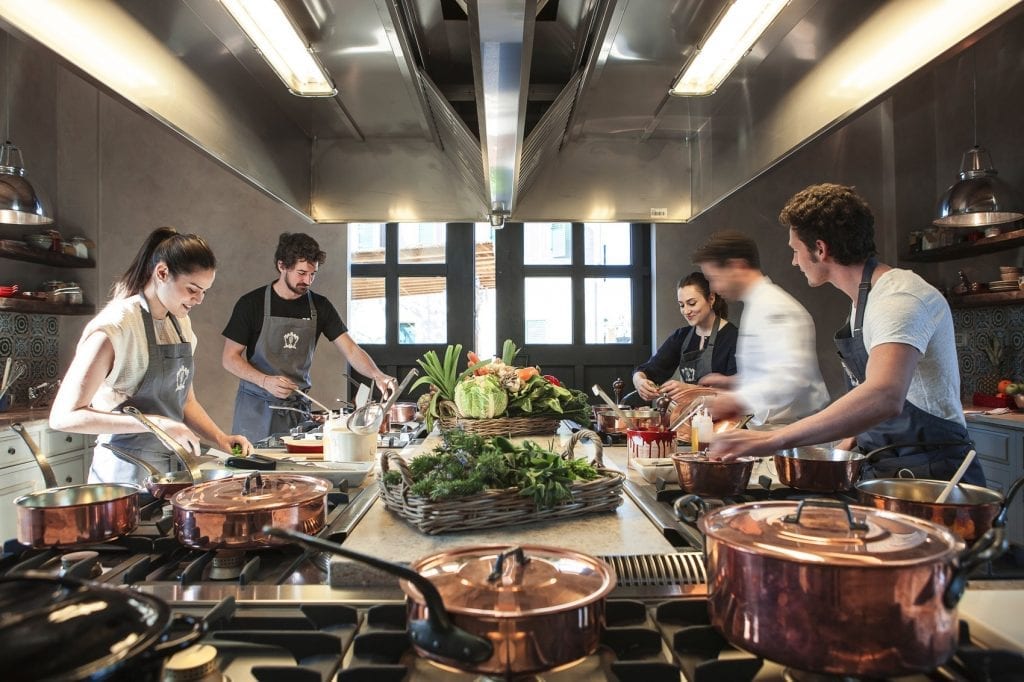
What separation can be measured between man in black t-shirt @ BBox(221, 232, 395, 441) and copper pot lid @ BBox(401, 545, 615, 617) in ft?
8.71

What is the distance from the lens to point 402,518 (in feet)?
4.80

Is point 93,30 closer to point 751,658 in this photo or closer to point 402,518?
point 402,518

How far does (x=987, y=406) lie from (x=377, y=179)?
430 cm

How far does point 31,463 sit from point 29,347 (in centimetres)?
127

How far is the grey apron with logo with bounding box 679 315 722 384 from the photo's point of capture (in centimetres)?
383

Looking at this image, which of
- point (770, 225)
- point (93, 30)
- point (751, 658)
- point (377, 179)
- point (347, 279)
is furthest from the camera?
point (770, 225)

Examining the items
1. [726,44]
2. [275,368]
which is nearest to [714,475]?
[726,44]

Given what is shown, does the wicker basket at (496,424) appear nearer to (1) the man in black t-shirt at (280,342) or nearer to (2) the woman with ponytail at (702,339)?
(1) the man in black t-shirt at (280,342)

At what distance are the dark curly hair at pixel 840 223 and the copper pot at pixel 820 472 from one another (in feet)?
2.35

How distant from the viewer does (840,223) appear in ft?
6.72

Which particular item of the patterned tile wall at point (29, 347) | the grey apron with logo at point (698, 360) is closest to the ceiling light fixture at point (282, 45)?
the grey apron with logo at point (698, 360)

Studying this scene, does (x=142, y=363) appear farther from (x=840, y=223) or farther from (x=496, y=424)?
(x=840, y=223)

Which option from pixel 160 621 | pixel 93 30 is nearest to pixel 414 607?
pixel 160 621

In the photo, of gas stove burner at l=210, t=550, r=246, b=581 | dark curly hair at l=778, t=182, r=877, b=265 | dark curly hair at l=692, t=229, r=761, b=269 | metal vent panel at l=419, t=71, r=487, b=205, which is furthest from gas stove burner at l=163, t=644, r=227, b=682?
dark curly hair at l=692, t=229, r=761, b=269
